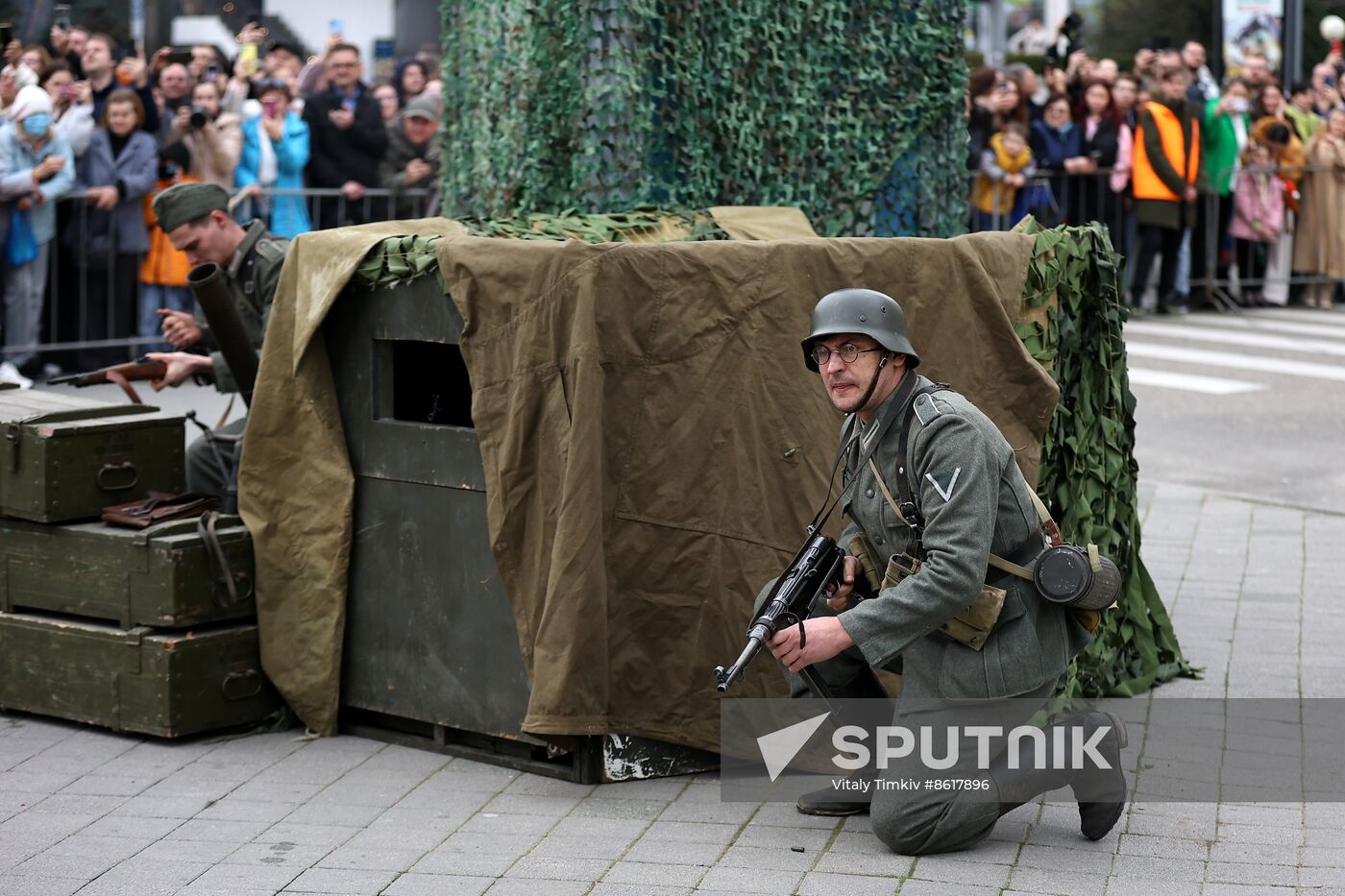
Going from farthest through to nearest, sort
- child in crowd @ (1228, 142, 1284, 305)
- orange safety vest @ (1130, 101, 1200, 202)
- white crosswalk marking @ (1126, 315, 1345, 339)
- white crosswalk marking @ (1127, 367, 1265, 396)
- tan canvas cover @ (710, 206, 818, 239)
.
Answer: child in crowd @ (1228, 142, 1284, 305) < orange safety vest @ (1130, 101, 1200, 202) < white crosswalk marking @ (1126, 315, 1345, 339) < white crosswalk marking @ (1127, 367, 1265, 396) < tan canvas cover @ (710, 206, 818, 239)

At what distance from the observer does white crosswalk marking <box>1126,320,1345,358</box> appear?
15.7 m

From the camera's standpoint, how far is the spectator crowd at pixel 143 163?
488 inches

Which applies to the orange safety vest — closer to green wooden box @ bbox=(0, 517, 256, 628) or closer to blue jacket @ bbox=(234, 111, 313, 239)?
blue jacket @ bbox=(234, 111, 313, 239)

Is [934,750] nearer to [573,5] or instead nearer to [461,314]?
[461,314]

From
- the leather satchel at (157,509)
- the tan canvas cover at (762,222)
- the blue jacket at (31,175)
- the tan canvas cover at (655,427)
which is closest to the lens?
the tan canvas cover at (655,427)

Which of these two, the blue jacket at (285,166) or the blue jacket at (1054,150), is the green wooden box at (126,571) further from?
the blue jacket at (1054,150)

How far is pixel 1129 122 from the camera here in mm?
16906

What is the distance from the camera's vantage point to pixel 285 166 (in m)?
14.0

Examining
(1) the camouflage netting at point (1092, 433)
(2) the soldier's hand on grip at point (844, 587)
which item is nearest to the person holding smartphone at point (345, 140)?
(1) the camouflage netting at point (1092, 433)

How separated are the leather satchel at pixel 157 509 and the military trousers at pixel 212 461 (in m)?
0.74

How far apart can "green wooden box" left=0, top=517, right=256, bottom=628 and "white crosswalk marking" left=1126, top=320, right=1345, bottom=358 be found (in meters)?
11.3

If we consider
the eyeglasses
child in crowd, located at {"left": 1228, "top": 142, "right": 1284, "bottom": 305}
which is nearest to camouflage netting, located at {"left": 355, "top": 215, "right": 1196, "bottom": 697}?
the eyeglasses

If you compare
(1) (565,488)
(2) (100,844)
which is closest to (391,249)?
(1) (565,488)

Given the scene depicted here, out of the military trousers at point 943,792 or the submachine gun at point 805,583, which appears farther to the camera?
the military trousers at point 943,792
